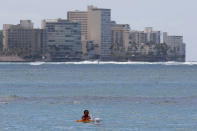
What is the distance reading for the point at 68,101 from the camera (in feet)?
253

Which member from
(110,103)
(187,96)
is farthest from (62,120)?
(187,96)

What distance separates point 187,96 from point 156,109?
18271 millimetres

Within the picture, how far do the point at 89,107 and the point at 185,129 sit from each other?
1688cm

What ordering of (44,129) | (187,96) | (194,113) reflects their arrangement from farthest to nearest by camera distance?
(187,96)
(194,113)
(44,129)

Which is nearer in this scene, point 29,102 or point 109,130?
point 109,130

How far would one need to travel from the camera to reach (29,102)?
249 ft

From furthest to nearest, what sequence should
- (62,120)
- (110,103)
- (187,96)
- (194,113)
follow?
(187,96) → (110,103) → (194,113) → (62,120)

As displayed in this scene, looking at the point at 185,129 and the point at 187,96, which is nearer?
the point at 185,129

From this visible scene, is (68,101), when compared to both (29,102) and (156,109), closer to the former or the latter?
(29,102)

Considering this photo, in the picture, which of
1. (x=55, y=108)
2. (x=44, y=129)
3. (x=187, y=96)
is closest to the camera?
(x=44, y=129)

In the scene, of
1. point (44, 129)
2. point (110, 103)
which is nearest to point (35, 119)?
point (44, 129)

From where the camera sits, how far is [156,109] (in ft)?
222

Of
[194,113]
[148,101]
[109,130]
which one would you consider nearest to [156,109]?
[194,113]

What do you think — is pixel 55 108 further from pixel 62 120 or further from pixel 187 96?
pixel 187 96
